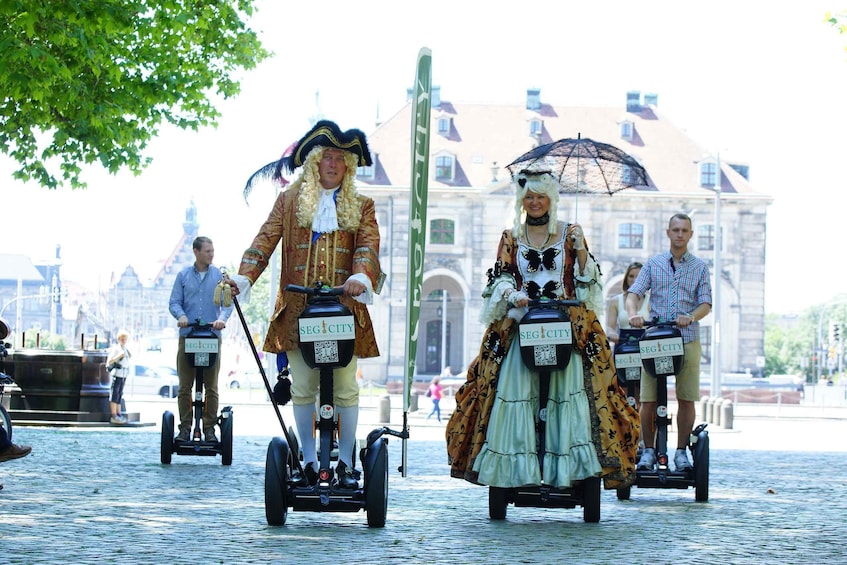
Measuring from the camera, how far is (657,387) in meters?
9.70

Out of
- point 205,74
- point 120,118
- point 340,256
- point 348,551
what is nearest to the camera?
point 348,551

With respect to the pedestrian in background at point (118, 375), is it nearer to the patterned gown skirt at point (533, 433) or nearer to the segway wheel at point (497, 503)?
the segway wheel at point (497, 503)

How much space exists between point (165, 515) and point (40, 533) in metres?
1.05

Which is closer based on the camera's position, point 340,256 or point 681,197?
point 340,256

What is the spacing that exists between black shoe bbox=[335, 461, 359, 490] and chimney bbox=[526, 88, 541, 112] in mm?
72422

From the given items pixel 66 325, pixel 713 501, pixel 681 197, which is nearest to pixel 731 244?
pixel 681 197

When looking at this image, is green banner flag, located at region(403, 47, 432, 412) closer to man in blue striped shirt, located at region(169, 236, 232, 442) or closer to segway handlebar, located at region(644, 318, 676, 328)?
segway handlebar, located at region(644, 318, 676, 328)

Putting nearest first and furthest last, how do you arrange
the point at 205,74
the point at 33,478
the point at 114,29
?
1. the point at 33,478
2. the point at 114,29
3. the point at 205,74

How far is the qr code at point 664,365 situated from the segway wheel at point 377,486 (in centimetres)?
287

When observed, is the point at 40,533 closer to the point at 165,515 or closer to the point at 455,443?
the point at 165,515

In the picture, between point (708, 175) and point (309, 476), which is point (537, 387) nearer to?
point (309, 476)

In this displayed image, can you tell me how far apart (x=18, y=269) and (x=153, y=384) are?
394 feet

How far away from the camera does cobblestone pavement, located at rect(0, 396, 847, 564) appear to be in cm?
608

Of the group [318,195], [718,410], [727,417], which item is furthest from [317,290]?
[718,410]
